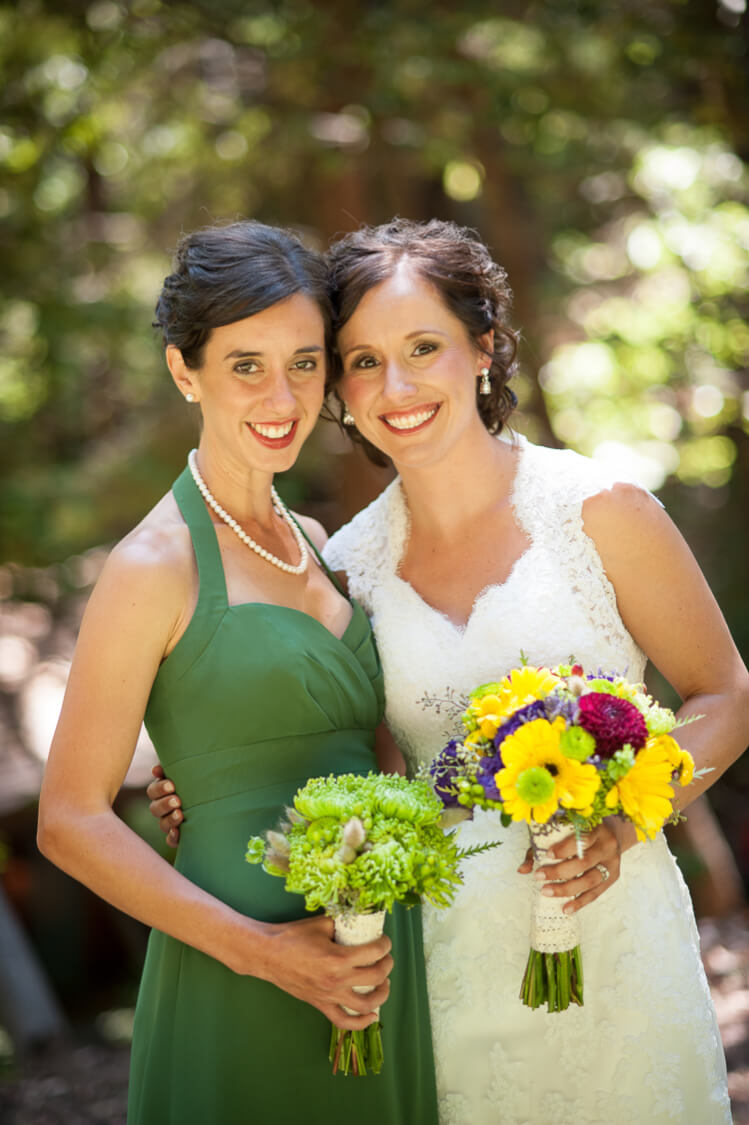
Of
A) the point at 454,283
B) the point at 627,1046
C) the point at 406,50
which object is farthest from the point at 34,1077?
the point at 406,50

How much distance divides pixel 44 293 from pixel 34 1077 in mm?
5442

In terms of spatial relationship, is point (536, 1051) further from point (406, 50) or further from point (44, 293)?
point (44, 293)

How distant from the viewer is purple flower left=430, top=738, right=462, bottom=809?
256 cm

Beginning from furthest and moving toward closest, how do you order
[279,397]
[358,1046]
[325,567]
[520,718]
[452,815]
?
[325,567] → [279,397] → [358,1046] → [452,815] → [520,718]

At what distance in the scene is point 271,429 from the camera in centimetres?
308

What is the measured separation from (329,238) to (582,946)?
16.9ft

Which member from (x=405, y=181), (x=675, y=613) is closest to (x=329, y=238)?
(x=405, y=181)

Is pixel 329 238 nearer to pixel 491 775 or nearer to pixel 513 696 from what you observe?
pixel 513 696

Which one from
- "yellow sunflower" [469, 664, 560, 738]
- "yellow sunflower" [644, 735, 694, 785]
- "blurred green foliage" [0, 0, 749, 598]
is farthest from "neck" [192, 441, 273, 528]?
"blurred green foliage" [0, 0, 749, 598]

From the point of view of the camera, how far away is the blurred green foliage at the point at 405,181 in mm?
6160

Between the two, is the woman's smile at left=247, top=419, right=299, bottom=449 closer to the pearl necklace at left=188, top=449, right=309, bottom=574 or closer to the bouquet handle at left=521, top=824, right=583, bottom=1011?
the pearl necklace at left=188, top=449, right=309, bottom=574

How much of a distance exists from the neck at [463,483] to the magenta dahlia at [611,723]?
1.17 m

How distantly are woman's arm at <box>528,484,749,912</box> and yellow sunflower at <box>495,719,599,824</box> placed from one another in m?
0.77

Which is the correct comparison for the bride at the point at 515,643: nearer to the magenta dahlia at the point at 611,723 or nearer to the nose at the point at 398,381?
the nose at the point at 398,381
